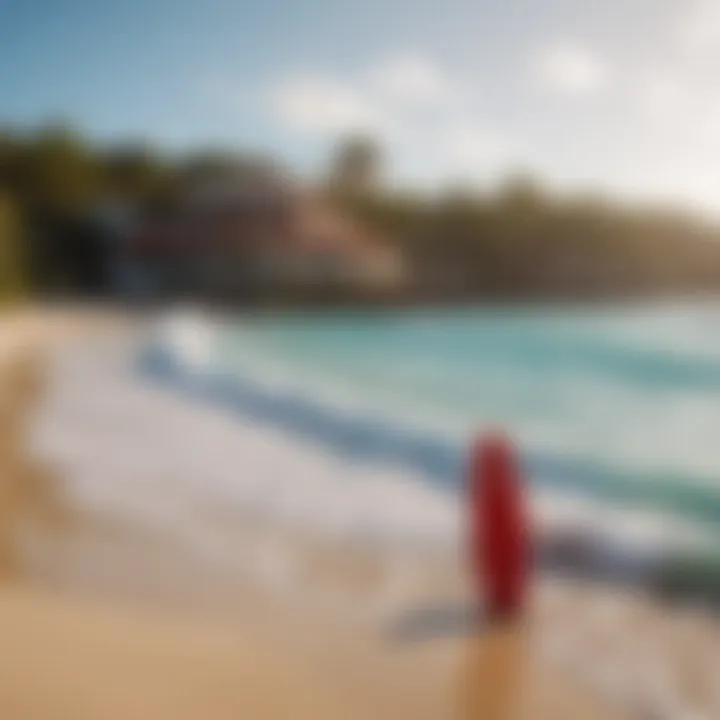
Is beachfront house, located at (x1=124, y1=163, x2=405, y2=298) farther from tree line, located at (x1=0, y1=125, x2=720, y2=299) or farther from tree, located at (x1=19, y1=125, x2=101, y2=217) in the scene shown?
tree, located at (x1=19, y1=125, x2=101, y2=217)

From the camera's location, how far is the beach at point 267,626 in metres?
0.92

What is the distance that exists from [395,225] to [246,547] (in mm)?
823

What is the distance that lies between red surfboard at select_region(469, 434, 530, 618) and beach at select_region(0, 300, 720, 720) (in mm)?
44

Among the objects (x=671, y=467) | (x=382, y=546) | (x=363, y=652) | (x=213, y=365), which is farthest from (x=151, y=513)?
(x=213, y=365)

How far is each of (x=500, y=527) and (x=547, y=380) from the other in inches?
120

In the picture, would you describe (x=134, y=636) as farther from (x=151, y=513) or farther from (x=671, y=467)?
(x=671, y=467)

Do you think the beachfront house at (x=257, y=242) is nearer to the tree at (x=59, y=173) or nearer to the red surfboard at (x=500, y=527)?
the tree at (x=59, y=173)

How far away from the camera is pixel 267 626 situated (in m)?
1.15

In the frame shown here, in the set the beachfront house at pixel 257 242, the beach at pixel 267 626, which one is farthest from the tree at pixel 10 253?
the beach at pixel 267 626

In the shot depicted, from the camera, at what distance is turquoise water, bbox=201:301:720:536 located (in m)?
2.29

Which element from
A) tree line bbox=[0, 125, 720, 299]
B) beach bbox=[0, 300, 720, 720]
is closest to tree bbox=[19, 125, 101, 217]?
tree line bbox=[0, 125, 720, 299]

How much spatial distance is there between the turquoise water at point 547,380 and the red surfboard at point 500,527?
838 mm

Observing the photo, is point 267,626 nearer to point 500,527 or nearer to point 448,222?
point 500,527

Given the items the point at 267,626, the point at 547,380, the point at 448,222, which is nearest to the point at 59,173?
the point at 448,222
